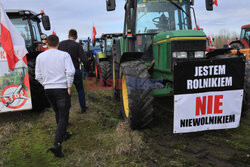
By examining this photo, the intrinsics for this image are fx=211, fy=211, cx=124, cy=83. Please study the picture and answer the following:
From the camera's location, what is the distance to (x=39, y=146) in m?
3.41

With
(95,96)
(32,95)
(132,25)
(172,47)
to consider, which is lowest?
(95,96)

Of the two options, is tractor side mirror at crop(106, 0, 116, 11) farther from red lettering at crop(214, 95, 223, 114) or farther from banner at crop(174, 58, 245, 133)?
red lettering at crop(214, 95, 223, 114)

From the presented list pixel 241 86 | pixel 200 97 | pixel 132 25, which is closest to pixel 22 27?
pixel 132 25

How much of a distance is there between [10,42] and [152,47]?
293cm

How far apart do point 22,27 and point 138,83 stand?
4601 mm

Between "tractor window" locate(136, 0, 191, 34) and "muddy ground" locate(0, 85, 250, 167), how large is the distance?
1888mm

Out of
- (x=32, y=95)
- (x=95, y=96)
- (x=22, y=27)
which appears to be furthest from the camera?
(x=95, y=96)

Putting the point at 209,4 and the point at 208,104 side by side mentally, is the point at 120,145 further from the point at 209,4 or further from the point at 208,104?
the point at 209,4

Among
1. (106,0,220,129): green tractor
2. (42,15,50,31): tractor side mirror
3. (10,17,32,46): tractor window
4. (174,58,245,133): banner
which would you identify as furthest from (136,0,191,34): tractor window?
(10,17,32,46): tractor window

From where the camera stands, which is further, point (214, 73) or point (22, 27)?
point (22, 27)

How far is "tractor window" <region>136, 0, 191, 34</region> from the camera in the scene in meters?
4.36

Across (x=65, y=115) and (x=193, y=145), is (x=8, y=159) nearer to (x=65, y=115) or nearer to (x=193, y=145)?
(x=65, y=115)

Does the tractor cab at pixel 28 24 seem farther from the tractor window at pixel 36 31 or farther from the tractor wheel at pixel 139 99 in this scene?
the tractor wheel at pixel 139 99

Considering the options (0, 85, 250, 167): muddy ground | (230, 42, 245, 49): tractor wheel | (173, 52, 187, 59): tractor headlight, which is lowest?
(0, 85, 250, 167): muddy ground
